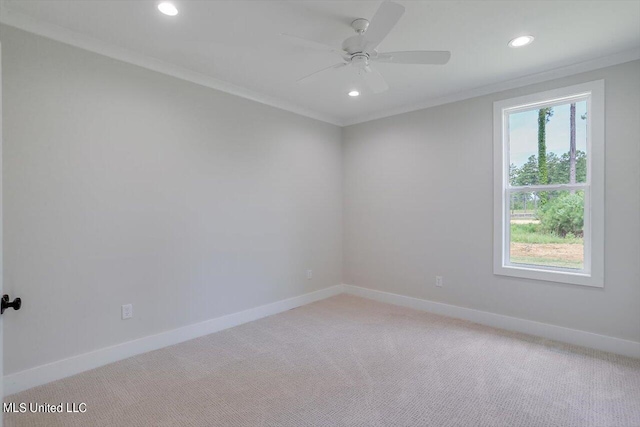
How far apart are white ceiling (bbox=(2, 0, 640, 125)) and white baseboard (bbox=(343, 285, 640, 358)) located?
98.9 inches

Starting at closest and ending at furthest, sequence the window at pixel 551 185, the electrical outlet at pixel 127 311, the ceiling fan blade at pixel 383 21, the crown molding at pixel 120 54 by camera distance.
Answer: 1. the ceiling fan blade at pixel 383 21
2. the crown molding at pixel 120 54
3. the electrical outlet at pixel 127 311
4. the window at pixel 551 185

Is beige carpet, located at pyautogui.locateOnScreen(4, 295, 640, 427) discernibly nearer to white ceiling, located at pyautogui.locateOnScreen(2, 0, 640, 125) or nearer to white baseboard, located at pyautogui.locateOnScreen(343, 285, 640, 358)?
white baseboard, located at pyautogui.locateOnScreen(343, 285, 640, 358)

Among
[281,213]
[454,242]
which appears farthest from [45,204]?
[454,242]

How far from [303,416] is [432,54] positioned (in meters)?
2.54

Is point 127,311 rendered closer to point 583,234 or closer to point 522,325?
point 522,325

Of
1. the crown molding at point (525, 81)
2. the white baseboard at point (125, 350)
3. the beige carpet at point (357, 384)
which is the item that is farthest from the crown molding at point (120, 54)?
the beige carpet at point (357, 384)

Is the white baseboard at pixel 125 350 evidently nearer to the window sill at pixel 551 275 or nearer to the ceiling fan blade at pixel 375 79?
the window sill at pixel 551 275

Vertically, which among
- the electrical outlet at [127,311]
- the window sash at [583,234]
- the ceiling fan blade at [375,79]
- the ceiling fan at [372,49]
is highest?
the ceiling fan at [372,49]

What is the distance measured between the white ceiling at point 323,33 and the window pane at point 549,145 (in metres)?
0.46

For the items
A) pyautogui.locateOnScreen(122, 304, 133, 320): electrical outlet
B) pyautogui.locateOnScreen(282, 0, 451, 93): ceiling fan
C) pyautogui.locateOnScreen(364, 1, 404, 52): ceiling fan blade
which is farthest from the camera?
pyautogui.locateOnScreen(122, 304, 133, 320): electrical outlet

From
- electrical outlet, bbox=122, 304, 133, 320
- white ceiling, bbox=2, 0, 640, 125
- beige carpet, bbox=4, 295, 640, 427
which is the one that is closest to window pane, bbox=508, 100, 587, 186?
white ceiling, bbox=2, 0, 640, 125

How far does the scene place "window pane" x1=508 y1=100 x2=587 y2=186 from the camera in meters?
3.19

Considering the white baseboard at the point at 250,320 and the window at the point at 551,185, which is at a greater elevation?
the window at the point at 551,185

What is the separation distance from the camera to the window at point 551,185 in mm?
3037
